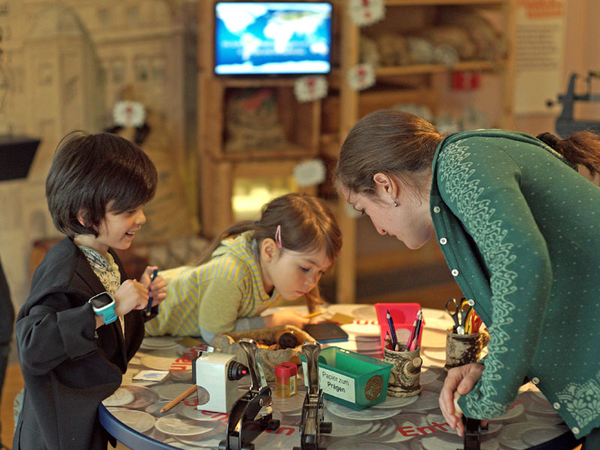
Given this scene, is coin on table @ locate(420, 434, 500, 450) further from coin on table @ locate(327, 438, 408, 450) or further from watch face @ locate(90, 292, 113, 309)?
watch face @ locate(90, 292, 113, 309)

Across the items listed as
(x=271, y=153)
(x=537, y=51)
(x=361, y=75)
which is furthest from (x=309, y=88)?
(x=537, y=51)

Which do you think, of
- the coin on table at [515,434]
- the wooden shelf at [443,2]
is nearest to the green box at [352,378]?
the coin on table at [515,434]

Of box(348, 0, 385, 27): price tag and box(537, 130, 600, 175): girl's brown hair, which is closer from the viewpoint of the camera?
box(537, 130, 600, 175): girl's brown hair

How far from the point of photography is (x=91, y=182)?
145 cm

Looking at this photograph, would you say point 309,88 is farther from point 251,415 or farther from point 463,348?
point 251,415

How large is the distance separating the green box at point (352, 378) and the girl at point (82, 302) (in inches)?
15.6

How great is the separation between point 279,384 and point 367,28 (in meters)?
3.26

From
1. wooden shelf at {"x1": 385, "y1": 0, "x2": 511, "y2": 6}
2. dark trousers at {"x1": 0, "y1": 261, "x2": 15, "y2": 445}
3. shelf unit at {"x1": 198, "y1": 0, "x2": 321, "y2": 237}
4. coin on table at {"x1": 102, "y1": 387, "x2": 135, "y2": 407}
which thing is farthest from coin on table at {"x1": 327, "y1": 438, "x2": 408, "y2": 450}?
wooden shelf at {"x1": 385, "y1": 0, "x2": 511, "y2": 6}

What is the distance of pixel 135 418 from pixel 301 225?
2.32ft

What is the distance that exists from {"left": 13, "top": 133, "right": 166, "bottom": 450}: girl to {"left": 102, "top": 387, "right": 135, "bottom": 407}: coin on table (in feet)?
0.05

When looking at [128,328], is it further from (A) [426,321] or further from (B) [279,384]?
(A) [426,321]

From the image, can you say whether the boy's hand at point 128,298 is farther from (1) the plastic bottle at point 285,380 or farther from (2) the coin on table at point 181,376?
(1) the plastic bottle at point 285,380

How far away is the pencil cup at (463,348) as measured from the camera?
1486 millimetres

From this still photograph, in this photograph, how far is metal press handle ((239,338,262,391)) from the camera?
1.30 meters
